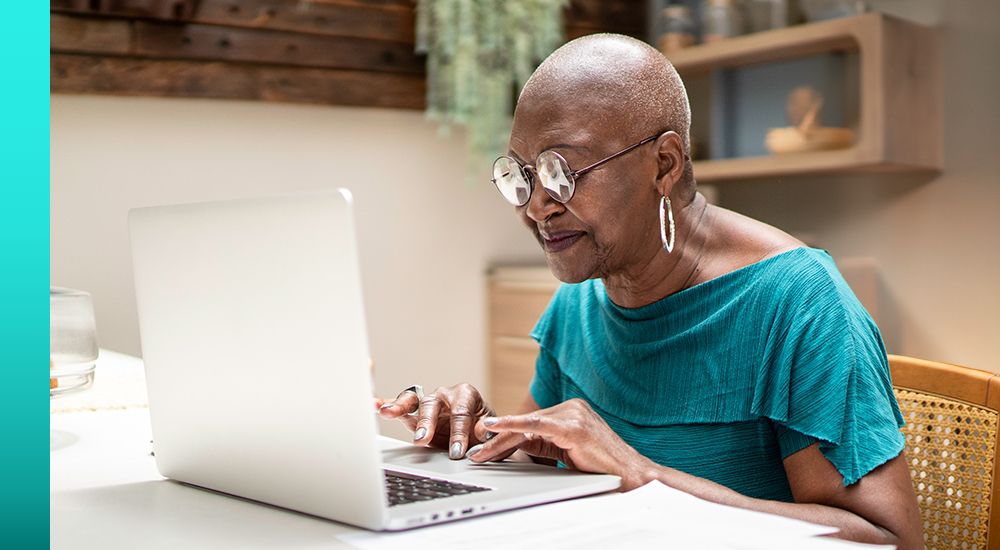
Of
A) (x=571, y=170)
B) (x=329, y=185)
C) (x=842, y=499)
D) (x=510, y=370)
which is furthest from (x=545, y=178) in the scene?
(x=510, y=370)

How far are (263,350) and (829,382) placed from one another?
62 centimetres

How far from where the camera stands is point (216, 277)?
95 cm

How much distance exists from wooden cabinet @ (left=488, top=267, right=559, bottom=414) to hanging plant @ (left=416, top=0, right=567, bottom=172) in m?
0.45

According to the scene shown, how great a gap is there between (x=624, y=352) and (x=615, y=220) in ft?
0.65

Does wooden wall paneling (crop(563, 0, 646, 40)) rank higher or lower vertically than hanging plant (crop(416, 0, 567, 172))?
higher

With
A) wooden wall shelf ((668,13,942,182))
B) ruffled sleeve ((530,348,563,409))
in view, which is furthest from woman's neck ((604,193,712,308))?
wooden wall shelf ((668,13,942,182))

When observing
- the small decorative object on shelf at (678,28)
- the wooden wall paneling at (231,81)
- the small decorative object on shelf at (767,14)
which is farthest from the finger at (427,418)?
the small decorative object on shelf at (678,28)

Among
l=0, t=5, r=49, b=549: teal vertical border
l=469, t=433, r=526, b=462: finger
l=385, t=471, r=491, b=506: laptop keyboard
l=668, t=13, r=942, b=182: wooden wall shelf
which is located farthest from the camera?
l=668, t=13, r=942, b=182: wooden wall shelf

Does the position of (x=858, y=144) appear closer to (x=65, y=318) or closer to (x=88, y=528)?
(x=65, y=318)

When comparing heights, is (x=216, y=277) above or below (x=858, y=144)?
below

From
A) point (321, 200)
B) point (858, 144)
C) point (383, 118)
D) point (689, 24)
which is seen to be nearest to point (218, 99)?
point (383, 118)

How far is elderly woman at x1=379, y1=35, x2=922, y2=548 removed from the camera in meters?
1.13

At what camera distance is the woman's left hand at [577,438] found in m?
1.02

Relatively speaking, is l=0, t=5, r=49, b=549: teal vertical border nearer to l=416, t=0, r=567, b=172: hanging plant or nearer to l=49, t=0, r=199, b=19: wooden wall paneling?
l=49, t=0, r=199, b=19: wooden wall paneling
